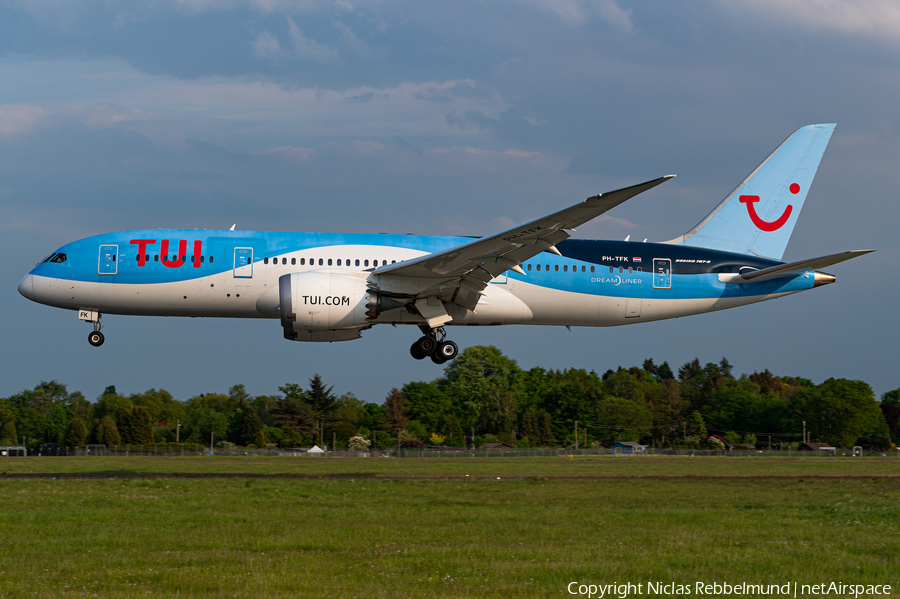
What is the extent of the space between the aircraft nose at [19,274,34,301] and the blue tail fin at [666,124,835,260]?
77.9ft

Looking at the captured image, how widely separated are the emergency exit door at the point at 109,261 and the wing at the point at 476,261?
877 centimetres

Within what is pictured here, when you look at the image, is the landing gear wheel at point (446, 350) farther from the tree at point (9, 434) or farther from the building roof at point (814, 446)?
the tree at point (9, 434)

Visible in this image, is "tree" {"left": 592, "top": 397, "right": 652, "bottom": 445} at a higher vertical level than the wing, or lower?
lower

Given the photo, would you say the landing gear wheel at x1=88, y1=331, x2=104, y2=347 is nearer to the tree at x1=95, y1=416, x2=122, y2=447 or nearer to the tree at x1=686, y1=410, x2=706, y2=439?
the tree at x1=95, y1=416, x2=122, y2=447

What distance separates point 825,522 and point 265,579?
1612 cm

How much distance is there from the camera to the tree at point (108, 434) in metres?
93.1

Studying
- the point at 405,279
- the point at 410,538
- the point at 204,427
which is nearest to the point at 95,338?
the point at 405,279

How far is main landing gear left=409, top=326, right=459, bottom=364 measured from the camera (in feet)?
101

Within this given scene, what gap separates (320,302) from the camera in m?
27.2

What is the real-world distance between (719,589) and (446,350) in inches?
670

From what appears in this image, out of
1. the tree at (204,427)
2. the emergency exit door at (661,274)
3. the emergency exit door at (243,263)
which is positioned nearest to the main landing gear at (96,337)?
the emergency exit door at (243,263)

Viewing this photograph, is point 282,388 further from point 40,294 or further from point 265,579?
point 265,579

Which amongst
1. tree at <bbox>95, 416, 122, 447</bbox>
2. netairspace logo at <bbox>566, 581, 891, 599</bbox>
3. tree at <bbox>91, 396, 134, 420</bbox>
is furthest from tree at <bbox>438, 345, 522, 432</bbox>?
netairspace logo at <bbox>566, 581, 891, 599</bbox>

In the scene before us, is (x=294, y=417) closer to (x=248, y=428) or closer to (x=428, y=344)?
Answer: (x=248, y=428)
